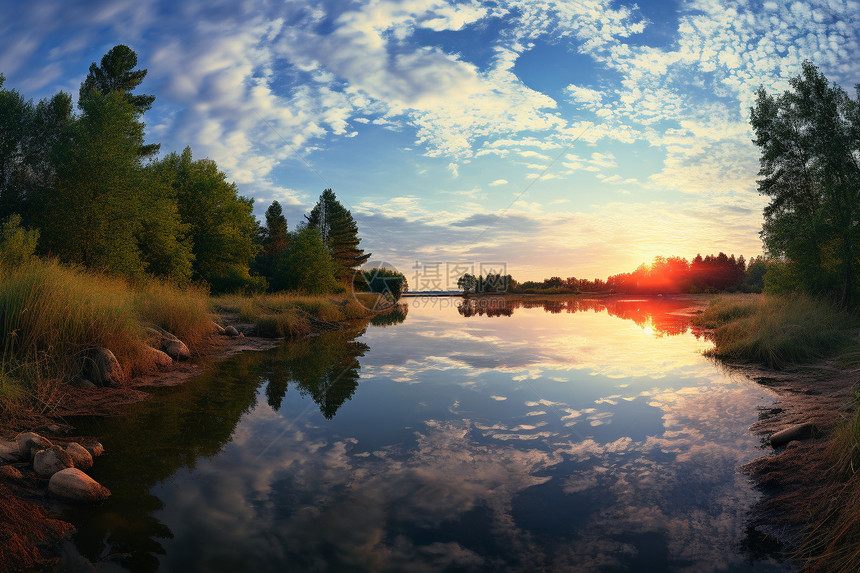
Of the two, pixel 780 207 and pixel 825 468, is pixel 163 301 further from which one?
pixel 780 207

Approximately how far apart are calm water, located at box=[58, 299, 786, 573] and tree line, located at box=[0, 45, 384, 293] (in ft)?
43.5

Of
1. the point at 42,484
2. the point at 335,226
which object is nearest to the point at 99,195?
the point at 42,484

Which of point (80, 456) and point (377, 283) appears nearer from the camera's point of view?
point (80, 456)

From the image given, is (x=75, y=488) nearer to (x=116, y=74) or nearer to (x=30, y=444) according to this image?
(x=30, y=444)

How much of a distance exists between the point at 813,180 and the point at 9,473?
1319 inches

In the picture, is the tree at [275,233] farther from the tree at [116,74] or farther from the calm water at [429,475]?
the calm water at [429,475]

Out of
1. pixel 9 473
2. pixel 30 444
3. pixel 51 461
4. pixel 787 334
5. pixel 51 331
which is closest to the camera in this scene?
pixel 9 473

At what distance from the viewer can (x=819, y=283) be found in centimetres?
2262

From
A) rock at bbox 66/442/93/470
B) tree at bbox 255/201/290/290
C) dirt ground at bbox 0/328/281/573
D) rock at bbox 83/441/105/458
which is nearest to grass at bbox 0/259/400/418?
dirt ground at bbox 0/328/281/573

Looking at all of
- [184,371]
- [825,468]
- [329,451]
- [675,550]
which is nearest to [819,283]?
[825,468]

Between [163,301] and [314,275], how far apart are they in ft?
105

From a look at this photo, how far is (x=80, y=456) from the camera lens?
19.8ft

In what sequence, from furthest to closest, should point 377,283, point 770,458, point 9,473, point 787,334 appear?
point 377,283
point 787,334
point 770,458
point 9,473

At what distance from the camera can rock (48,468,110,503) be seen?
16.7ft
